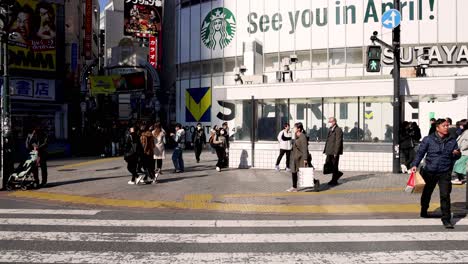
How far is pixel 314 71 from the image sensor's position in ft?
109

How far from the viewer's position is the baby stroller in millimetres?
12375

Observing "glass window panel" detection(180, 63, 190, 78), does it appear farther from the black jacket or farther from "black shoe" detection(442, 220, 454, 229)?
"black shoe" detection(442, 220, 454, 229)

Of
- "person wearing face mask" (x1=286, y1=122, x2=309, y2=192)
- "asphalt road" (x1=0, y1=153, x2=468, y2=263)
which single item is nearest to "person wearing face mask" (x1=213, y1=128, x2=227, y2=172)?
"asphalt road" (x1=0, y1=153, x2=468, y2=263)

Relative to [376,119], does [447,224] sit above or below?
below

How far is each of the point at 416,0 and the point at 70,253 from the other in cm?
2973

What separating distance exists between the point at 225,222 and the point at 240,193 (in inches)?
130

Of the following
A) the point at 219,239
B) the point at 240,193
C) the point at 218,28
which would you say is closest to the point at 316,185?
the point at 240,193

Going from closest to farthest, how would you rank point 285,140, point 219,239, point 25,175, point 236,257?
point 236,257, point 219,239, point 25,175, point 285,140

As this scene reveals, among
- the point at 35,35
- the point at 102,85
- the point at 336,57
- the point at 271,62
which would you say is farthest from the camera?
the point at 271,62

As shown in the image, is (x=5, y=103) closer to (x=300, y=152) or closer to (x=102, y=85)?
(x=300, y=152)

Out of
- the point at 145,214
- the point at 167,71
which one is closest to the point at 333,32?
the point at 145,214

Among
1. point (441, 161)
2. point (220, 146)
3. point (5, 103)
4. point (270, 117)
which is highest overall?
point (5, 103)

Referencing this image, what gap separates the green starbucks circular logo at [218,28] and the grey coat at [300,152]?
1035 inches

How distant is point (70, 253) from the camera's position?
6.01 meters
